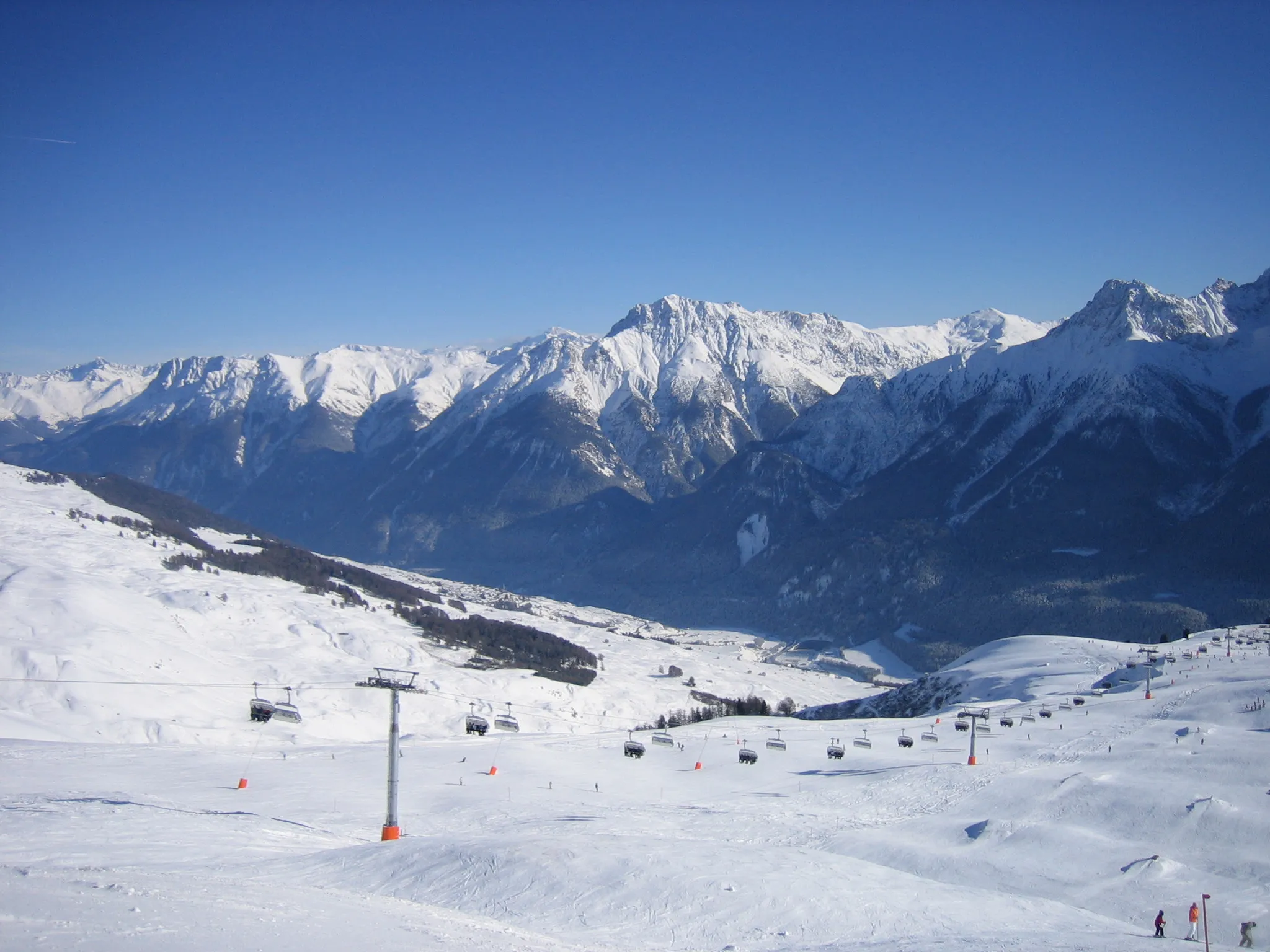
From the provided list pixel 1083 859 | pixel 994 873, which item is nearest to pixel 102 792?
pixel 994 873

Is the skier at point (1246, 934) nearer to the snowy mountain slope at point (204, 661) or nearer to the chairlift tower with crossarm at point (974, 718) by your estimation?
the chairlift tower with crossarm at point (974, 718)

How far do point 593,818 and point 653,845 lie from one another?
1157cm

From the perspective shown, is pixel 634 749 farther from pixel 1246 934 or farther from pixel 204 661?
pixel 204 661

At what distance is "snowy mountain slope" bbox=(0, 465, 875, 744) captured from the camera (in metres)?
94.8

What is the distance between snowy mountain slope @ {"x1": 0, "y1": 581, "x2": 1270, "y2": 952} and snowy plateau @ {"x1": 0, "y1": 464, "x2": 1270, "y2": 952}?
8.1 inches

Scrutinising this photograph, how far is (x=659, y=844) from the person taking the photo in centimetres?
4191

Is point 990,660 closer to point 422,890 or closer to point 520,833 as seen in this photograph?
point 520,833

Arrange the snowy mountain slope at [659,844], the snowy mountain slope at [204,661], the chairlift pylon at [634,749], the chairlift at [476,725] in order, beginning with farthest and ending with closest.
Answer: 1. the snowy mountain slope at [204,661]
2. the chairlift at [476,725]
3. the chairlift pylon at [634,749]
4. the snowy mountain slope at [659,844]

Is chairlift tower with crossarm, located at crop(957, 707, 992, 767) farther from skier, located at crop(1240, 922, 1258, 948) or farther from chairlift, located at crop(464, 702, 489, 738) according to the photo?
chairlift, located at crop(464, 702, 489, 738)

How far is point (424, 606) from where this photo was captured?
198m

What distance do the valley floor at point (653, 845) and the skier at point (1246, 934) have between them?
1.23 feet

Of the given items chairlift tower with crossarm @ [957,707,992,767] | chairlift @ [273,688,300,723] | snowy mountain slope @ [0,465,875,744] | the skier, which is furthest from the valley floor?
snowy mountain slope @ [0,465,875,744]

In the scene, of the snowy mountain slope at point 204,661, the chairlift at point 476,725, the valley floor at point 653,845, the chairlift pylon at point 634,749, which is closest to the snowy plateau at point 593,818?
the valley floor at point 653,845

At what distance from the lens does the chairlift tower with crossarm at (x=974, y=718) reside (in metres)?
66.4
